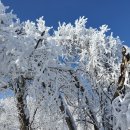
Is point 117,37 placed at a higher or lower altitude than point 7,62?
higher

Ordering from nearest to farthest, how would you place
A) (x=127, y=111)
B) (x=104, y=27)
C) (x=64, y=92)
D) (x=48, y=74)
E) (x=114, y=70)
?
(x=127, y=111) → (x=48, y=74) → (x=64, y=92) → (x=114, y=70) → (x=104, y=27)

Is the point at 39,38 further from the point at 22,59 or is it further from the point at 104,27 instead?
the point at 104,27

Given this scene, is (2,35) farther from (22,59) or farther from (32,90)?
(32,90)

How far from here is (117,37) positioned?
26188 millimetres

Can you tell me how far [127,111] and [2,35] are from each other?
2.23 m

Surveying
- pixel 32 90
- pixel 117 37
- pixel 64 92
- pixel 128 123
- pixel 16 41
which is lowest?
pixel 128 123

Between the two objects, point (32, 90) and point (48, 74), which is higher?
point (48, 74)

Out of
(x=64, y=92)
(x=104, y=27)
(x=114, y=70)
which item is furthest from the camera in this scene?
(x=104, y=27)

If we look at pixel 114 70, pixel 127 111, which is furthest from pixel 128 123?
pixel 114 70

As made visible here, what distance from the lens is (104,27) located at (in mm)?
26062

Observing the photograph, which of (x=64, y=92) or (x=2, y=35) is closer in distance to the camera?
(x=2, y=35)

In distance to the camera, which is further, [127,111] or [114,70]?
[114,70]

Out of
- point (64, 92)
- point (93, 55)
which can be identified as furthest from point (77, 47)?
point (64, 92)

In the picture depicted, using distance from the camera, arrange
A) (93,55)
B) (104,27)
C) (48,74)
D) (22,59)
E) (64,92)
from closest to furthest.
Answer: (22,59)
(48,74)
(64,92)
(93,55)
(104,27)
